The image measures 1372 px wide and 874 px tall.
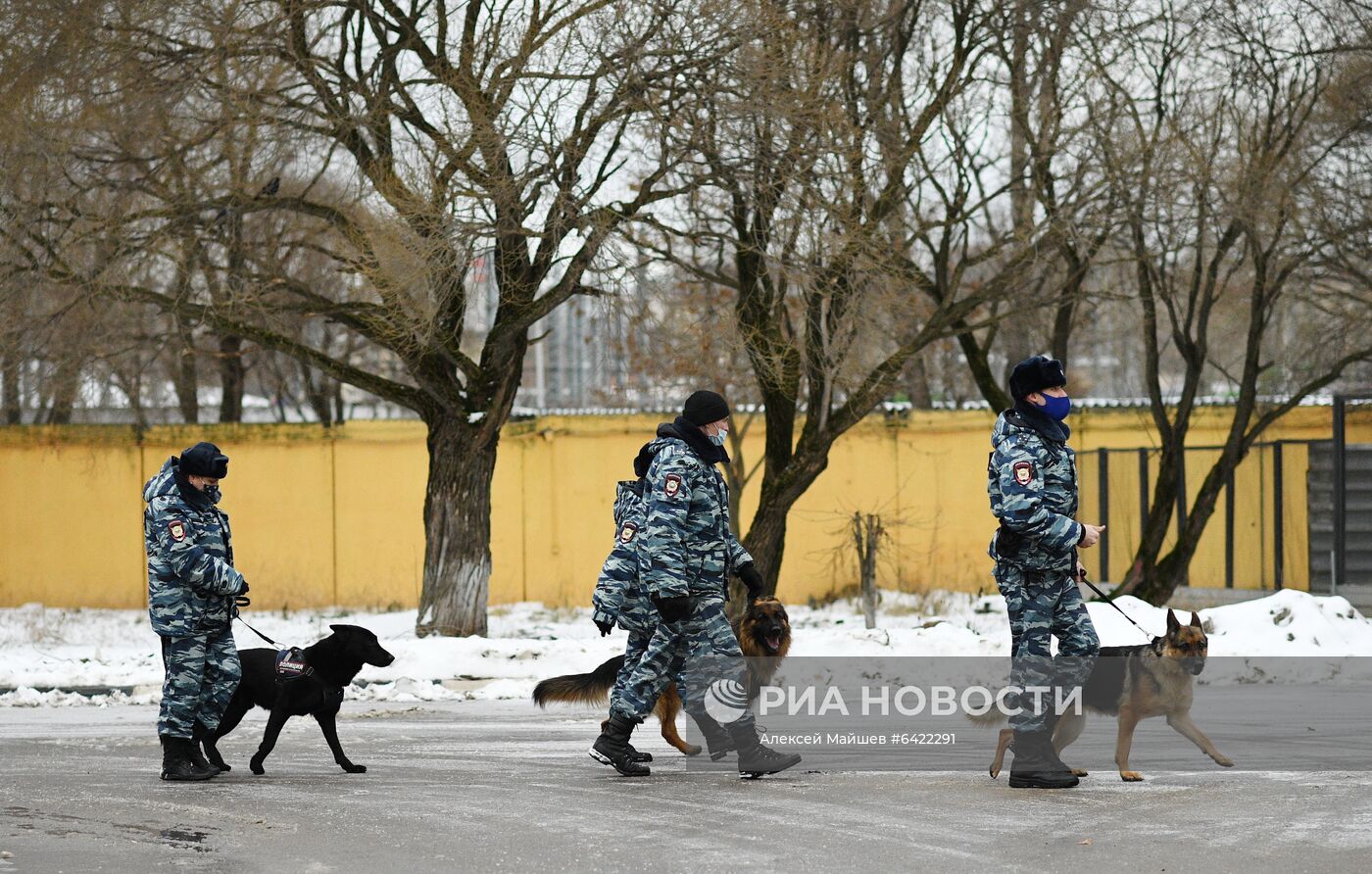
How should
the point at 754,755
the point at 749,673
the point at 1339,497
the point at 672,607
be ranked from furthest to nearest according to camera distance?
1. the point at 1339,497
2. the point at 749,673
3. the point at 754,755
4. the point at 672,607

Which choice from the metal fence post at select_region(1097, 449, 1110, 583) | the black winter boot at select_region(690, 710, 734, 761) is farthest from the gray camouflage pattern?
the metal fence post at select_region(1097, 449, 1110, 583)

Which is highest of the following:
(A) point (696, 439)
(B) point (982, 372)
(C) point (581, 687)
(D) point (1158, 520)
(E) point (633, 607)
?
(B) point (982, 372)

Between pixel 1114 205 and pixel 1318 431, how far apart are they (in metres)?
5.96

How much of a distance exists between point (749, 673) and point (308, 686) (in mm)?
2282

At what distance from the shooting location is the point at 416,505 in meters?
21.1

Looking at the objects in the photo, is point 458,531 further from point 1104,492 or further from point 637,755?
point 1104,492

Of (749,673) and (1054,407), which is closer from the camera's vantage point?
(1054,407)

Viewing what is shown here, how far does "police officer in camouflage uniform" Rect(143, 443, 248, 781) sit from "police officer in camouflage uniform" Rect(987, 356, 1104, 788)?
152 inches

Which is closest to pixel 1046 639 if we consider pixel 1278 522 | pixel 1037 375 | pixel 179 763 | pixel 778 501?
pixel 1037 375

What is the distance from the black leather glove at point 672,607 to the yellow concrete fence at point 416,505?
12.9 meters

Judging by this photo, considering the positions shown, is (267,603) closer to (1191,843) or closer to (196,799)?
(196,799)

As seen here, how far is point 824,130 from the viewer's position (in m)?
14.0

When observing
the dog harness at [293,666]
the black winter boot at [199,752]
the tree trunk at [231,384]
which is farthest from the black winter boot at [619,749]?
the tree trunk at [231,384]

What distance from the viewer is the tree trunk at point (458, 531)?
51.2 ft
